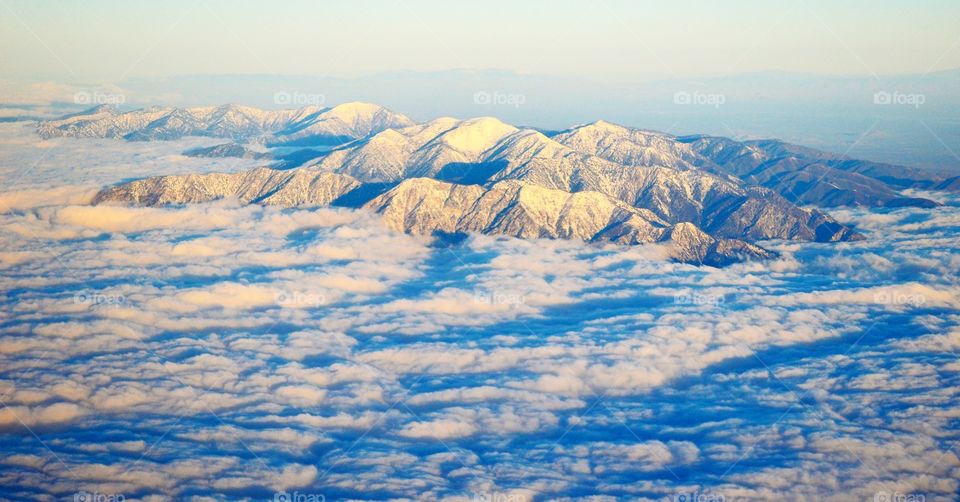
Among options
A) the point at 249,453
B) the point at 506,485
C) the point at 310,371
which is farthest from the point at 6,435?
the point at 506,485

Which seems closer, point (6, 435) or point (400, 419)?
point (6, 435)

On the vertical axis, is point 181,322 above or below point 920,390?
above

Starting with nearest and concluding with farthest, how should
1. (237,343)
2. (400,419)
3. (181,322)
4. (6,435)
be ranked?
1. (6,435)
2. (400,419)
3. (237,343)
4. (181,322)

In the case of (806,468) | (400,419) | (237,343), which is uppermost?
(237,343)

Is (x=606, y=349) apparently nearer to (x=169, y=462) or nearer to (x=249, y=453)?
(x=249, y=453)

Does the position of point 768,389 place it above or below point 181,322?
below

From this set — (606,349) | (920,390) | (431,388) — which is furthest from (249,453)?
(920,390)

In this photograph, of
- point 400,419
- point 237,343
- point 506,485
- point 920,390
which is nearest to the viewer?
point 506,485

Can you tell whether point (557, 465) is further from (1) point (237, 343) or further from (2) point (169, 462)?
(1) point (237, 343)

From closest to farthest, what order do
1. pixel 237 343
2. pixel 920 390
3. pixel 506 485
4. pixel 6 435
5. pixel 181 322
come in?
pixel 506 485 → pixel 6 435 → pixel 920 390 → pixel 237 343 → pixel 181 322

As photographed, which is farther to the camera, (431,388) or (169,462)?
(431,388)
